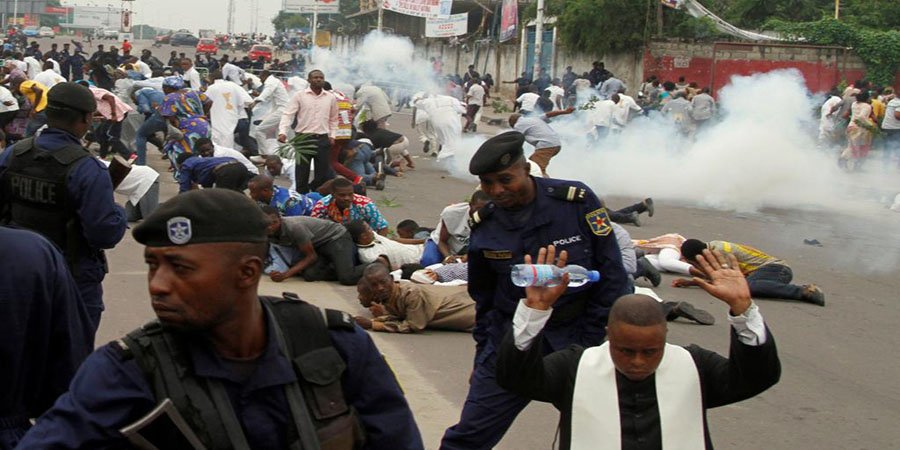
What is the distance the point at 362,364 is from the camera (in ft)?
7.64

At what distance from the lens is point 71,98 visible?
4.84 metres

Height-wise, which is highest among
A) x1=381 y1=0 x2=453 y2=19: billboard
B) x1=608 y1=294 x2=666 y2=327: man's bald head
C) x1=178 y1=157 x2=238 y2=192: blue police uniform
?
x1=381 y1=0 x2=453 y2=19: billboard

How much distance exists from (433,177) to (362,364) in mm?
15717

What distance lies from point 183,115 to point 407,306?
776cm

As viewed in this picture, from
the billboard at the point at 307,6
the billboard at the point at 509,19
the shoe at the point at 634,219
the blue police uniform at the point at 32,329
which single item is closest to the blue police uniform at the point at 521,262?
the blue police uniform at the point at 32,329

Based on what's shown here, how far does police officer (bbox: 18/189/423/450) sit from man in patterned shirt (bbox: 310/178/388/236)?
8.09 m

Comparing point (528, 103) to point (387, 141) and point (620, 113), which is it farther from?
point (387, 141)

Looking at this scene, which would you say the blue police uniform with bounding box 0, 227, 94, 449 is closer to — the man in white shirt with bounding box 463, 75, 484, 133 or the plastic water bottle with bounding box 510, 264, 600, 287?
the plastic water bottle with bounding box 510, 264, 600, 287

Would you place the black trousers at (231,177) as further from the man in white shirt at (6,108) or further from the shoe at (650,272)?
the man in white shirt at (6,108)

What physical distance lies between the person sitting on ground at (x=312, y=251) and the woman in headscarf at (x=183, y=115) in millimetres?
4208

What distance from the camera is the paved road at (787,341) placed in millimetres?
6316

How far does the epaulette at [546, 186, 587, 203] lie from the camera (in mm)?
4438

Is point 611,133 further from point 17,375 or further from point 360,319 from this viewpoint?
point 17,375

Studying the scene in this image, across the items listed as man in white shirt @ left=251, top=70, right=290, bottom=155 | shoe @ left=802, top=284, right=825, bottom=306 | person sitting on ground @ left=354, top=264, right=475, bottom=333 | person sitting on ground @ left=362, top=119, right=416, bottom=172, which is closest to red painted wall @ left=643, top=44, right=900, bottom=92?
person sitting on ground @ left=362, top=119, right=416, bottom=172
